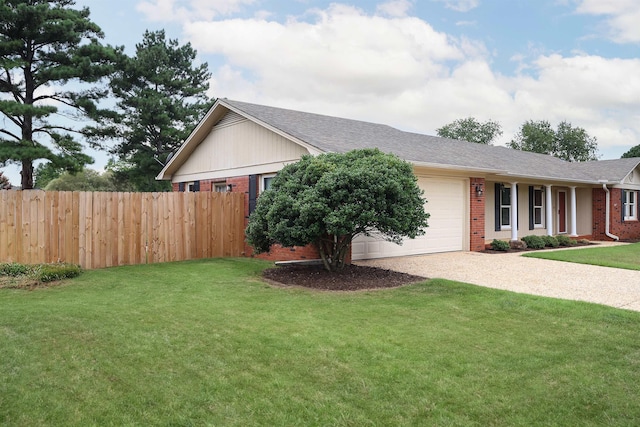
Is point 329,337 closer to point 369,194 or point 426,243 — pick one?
point 369,194

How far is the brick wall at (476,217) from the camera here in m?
14.1

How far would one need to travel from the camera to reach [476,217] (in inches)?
558

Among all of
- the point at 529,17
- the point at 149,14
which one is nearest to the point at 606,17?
the point at 529,17

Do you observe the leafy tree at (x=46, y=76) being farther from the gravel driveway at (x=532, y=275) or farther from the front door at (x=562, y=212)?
the front door at (x=562, y=212)

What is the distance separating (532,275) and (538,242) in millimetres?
7096

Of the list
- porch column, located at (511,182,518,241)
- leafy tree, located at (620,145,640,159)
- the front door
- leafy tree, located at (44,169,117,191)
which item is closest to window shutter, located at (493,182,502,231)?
porch column, located at (511,182,518,241)

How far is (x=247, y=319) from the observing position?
5766 mm

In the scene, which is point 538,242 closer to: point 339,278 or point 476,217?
point 476,217

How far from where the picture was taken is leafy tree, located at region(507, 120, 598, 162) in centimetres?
4759

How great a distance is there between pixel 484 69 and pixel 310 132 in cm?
1238

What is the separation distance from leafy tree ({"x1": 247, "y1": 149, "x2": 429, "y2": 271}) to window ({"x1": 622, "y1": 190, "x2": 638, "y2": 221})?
16.6 meters

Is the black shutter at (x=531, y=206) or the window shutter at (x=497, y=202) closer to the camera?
the window shutter at (x=497, y=202)

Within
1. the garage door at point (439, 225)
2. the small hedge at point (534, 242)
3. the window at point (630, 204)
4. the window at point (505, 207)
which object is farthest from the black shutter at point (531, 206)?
the window at point (630, 204)

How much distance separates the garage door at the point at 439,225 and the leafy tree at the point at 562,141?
3837 centimetres
